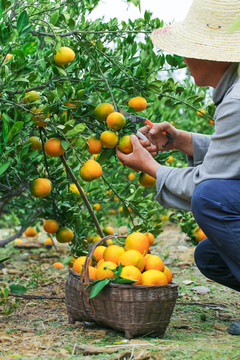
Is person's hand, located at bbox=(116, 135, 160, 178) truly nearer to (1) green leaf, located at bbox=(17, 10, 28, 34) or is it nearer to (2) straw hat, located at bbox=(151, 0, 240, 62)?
(2) straw hat, located at bbox=(151, 0, 240, 62)

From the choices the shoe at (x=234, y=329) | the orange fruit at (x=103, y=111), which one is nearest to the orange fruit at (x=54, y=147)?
the orange fruit at (x=103, y=111)

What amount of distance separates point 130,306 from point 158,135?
0.98 m

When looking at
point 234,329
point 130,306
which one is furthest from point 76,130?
point 234,329

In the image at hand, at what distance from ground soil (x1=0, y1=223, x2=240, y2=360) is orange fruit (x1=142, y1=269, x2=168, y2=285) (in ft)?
0.75

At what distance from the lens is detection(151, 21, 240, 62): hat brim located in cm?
199

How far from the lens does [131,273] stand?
194cm

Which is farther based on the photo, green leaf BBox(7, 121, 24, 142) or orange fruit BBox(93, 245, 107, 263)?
orange fruit BBox(93, 245, 107, 263)

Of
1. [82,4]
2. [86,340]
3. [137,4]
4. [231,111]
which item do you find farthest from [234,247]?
[82,4]

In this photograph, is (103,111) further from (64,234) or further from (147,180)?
(64,234)

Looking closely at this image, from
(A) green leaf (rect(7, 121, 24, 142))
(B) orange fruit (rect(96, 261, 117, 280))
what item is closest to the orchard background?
(A) green leaf (rect(7, 121, 24, 142))

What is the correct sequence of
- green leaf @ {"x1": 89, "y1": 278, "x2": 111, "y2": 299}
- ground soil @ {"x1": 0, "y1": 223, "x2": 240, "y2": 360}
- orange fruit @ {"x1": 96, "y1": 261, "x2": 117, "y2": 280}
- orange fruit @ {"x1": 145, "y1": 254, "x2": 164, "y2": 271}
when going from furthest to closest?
orange fruit @ {"x1": 145, "y1": 254, "x2": 164, "y2": 271} → orange fruit @ {"x1": 96, "y1": 261, "x2": 117, "y2": 280} → green leaf @ {"x1": 89, "y1": 278, "x2": 111, "y2": 299} → ground soil @ {"x1": 0, "y1": 223, "x2": 240, "y2": 360}

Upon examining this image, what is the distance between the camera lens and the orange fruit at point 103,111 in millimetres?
2279

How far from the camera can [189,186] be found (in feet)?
7.06

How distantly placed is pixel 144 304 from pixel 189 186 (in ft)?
1.89
